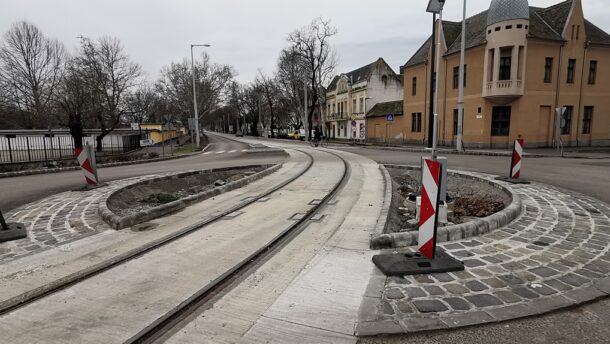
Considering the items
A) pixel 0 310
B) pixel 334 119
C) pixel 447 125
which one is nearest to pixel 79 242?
pixel 0 310

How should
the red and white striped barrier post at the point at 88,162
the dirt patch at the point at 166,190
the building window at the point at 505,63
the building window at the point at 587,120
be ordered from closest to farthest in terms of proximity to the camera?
the dirt patch at the point at 166,190 < the red and white striped barrier post at the point at 88,162 < the building window at the point at 505,63 < the building window at the point at 587,120

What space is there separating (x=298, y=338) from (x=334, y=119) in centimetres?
5850

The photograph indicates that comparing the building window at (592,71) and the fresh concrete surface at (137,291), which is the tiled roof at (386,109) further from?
the fresh concrete surface at (137,291)

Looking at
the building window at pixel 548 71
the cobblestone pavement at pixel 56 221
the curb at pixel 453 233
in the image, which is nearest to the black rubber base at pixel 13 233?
the cobblestone pavement at pixel 56 221

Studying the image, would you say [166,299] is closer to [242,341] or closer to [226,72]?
[242,341]

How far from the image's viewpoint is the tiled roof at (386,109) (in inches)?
1592

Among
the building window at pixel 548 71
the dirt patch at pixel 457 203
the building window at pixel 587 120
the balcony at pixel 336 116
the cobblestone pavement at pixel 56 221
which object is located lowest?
the dirt patch at pixel 457 203

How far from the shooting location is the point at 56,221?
276 inches

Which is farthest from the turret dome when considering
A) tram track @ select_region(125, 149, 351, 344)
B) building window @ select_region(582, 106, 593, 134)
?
tram track @ select_region(125, 149, 351, 344)

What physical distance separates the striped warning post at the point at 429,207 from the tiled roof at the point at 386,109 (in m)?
35.9

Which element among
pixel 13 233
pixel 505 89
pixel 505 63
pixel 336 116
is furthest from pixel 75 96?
pixel 336 116

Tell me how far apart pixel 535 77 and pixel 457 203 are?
74.5ft

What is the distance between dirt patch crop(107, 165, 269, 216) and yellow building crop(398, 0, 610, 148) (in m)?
19.9

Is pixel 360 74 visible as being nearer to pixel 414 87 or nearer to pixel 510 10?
pixel 414 87
